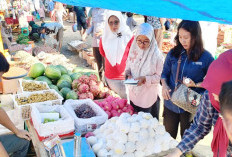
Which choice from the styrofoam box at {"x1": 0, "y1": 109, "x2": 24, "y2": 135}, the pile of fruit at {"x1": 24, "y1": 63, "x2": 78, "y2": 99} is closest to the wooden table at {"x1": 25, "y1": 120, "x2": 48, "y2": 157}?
the styrofoam box at {"x1": 0, "y1": 109, "x2": 24, "y2": 135}

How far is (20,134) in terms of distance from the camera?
103 inches

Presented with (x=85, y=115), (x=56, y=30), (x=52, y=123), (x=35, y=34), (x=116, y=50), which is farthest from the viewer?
(x=35, y=34)

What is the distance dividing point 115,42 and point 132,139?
206 cm

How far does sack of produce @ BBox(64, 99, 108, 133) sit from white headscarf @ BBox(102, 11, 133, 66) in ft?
3.40

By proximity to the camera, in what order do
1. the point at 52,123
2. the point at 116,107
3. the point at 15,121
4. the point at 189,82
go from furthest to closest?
the point at 15,121 < the point at 116,107 < the point at 189,82 < the point at 52,123

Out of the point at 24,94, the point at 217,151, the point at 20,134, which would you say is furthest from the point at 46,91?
the point at 217,151

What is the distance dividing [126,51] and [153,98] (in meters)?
0.94

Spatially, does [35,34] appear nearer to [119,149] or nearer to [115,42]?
[115,42]

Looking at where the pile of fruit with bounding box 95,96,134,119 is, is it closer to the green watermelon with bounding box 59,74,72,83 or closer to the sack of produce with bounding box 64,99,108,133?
the sack of produce with bounding box 64,99,108,133

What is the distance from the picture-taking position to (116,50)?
3748 mm

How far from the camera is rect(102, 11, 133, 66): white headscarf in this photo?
370 centimetres

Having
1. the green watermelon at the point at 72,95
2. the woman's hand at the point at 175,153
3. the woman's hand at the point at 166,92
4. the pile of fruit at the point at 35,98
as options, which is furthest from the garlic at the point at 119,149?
the green watermelon at the point at 72,95

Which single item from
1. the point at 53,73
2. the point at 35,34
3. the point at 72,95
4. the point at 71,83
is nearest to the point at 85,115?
the point at 72,95

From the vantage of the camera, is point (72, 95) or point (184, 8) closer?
point (184, 8)
